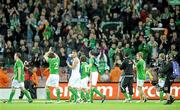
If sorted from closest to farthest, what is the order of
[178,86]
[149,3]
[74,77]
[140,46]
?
[74,77] → [178,86] → [140,46] → [149,3]

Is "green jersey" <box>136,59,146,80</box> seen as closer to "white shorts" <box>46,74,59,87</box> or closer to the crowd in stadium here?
the crowd in stadium

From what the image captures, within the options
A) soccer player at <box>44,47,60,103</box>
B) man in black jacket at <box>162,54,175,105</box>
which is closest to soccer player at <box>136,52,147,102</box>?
man in black jacket at <box>162,54,175,105</box>

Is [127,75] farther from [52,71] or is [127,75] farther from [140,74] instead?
[52,71]

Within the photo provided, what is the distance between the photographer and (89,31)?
34.3 meters

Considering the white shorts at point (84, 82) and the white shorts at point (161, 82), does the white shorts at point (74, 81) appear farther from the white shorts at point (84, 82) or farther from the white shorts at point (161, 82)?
the white shorts at point (161, 82)

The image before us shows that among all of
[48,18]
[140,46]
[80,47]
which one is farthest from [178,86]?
[48,18]

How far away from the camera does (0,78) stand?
31234mm

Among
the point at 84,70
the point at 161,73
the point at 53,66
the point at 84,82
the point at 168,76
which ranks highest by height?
the point at 53,66

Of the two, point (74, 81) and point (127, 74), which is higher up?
point (127, 74)

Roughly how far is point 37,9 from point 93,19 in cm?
313

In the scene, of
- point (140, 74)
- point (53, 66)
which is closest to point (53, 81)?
point (53, 66)

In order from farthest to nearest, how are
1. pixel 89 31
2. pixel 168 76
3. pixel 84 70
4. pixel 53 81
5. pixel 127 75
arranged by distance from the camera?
1. pixel 89 31
2. pixel 127 75
3. pixel 84 70
4. pixel 53 81
5. pixel 168 76

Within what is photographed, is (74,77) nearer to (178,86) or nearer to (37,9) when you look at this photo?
(178,86)

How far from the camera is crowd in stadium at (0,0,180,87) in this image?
106 ft
